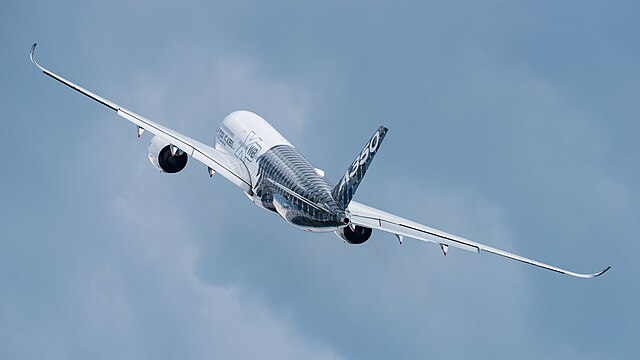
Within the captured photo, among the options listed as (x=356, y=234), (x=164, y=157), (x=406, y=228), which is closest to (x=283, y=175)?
(x=356, y=234)

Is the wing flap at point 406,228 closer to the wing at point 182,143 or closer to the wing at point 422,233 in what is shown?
the wing at point 422,233

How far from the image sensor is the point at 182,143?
10719 centimetres

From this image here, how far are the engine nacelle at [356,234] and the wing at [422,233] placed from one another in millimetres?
1356

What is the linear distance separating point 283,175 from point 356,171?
36.1 ft

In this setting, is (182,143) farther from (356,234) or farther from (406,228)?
(406,228)

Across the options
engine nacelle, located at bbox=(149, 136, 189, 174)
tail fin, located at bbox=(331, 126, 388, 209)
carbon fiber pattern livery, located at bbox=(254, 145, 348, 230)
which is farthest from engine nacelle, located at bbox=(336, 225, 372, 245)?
engine nacelle, located at bbox=(149, 136, 189, 174)

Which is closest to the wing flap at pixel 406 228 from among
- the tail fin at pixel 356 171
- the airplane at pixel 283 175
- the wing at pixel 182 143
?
the airplane at pixel 283 175

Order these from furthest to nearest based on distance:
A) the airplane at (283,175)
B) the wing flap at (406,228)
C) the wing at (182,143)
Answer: the wing at (182,143), the wing flap at (406,228), the airplane at (283,175)

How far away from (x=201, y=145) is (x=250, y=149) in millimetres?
4005

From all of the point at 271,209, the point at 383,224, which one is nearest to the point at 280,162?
the point at 271,209

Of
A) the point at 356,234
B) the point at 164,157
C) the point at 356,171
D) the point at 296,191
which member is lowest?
the point at 356,171

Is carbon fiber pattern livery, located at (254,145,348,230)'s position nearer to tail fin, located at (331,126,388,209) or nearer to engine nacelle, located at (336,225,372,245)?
tail fin, located at (331,126,388,209)

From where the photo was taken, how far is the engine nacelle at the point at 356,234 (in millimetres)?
101500

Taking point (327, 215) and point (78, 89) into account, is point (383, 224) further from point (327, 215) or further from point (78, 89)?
point (78, 89)
